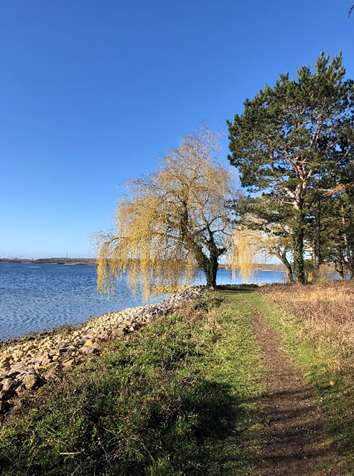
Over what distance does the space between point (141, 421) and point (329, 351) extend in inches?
170

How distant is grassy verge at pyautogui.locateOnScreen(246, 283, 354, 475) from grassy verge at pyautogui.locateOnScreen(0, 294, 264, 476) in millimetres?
1033

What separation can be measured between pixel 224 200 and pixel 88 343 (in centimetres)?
1216

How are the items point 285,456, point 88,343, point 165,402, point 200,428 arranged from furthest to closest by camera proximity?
point 88,343 < point 165,402 < point 200,428 < point 285,456

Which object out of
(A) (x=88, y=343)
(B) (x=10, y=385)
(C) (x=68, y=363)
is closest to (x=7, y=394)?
(B) (x=10, y=385)

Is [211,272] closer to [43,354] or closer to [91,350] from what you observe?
[43,354]

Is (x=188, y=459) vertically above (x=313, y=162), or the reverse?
(x=313, y=162)

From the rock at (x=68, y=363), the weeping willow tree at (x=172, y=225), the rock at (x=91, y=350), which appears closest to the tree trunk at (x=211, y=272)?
the weeping willow tree at (x=172, y=225)

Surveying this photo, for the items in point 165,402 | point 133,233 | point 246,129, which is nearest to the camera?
point 165,402

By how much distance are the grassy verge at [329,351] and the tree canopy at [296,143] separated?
928cm

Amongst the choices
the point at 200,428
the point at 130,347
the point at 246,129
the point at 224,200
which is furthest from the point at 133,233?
the point at 200,428

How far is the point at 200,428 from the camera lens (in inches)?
169

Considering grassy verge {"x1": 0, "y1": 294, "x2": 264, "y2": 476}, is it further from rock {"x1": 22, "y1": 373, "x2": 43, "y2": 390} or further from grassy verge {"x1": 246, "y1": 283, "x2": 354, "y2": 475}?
grassy verge {"x1": 246, "y1": 283, "x2": 354, "y2": 475}

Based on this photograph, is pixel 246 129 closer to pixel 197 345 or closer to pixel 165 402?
pixel 197 345

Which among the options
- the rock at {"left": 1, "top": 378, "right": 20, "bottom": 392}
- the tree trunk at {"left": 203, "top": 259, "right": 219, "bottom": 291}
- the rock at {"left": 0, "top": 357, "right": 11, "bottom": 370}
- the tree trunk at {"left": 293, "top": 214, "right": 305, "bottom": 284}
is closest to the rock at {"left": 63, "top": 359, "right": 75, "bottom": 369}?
the rock at {"left": 1, "top": 378, "right": 20, "bottom": 392}
